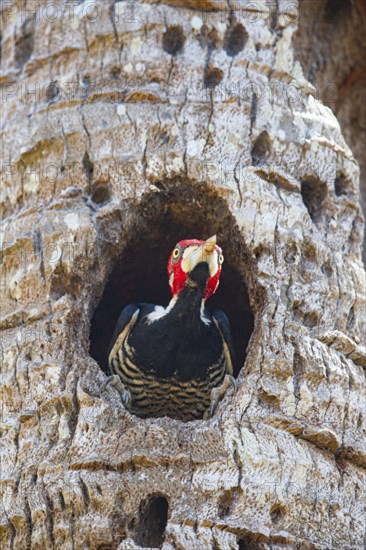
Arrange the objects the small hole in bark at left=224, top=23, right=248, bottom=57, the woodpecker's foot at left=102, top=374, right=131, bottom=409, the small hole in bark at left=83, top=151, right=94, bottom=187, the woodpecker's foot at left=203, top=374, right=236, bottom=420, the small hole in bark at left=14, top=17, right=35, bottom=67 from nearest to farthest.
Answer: the woodpecker's foot at left=102, top=374, right=131, bottom=409 < the woodpecker's foot at left=203, top=374, right=236, bottom=420 < the small hole in bark at left=83, top=151, right=94, bottom=187 < the small hole in bark at left=224, top=23, right=248, bottom=57 < the small hole in bark at left=14, top=17, right=35, bottom=67

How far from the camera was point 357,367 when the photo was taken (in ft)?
16.3

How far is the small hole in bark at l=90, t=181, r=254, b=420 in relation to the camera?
5297mm

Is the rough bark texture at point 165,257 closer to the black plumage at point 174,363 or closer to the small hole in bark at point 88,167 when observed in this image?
the small hole in bark at point 88,167

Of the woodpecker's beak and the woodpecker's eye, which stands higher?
the woodpecker's eye

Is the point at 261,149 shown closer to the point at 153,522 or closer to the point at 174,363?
the point at 174,363

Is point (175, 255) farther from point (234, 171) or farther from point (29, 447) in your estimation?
point (29, 447)

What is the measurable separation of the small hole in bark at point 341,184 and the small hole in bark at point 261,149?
0.48 meters

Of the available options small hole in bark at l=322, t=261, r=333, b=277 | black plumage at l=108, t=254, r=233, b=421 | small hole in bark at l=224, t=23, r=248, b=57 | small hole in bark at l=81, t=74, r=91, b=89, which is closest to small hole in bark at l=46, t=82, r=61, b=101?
small hole in bark at l=81, t=74, r=91, b=89

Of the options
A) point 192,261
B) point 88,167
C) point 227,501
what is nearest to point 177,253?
point 192,261

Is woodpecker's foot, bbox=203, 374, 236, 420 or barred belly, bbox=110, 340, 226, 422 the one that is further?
barred belly, bbox=110, 340, 226, 422

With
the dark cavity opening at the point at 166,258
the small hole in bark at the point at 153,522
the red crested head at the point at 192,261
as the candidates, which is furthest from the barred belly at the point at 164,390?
the small hole in bark at the point at 153,522

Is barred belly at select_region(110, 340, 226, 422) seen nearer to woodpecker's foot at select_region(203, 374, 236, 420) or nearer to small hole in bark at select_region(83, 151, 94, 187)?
woodpecker's foot at select_region(203, 374, 236, 420)

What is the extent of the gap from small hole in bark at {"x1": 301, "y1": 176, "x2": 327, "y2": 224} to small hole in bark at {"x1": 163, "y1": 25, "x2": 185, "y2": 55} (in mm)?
1070

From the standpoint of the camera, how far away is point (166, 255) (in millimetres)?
6242
